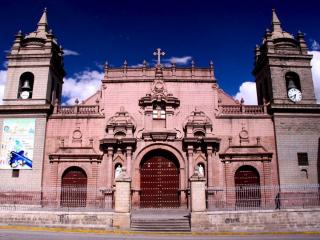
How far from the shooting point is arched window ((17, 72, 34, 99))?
2316 cm

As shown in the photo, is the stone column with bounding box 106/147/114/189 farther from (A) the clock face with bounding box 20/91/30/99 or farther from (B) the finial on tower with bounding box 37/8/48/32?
(B) the finial on tower with bounding box 37/8/48/32

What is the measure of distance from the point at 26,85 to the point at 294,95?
61.2 ft

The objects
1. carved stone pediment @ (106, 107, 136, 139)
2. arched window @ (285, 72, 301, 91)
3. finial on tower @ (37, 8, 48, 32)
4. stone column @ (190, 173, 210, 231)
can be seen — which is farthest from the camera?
finial on tower @ (37, 8, 48, 32)

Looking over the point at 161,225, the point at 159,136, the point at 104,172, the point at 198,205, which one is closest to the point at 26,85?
the point at 104,172

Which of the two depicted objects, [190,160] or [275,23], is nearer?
[190,160]

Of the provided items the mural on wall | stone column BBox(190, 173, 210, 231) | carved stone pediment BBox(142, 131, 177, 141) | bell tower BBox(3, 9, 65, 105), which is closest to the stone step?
stone column BBox(190, 173, 210, 231)

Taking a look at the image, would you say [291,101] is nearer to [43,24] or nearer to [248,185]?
[248,185]

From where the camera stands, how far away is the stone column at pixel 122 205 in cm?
1527

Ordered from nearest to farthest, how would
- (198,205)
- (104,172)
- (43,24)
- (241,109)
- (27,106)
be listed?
(198,205), (104,172), (27,106), (241,109), (43,24)

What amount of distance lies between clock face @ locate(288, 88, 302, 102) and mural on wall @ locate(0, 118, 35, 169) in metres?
17.6

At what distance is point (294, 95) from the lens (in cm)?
2303

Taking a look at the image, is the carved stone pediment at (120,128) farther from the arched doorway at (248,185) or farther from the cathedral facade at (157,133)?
the arched doorway at (248,185)

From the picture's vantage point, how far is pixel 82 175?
21.8 meters

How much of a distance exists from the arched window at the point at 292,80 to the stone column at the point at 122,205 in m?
14.1
